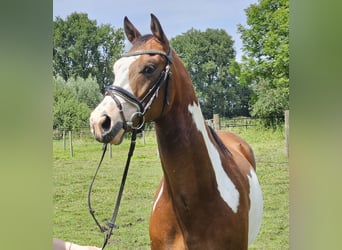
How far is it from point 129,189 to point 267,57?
72 cm

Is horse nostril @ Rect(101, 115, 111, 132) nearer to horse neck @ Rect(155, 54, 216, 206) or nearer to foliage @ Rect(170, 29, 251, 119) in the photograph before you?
horse neck @ Rect(155, 54, 216, 206)

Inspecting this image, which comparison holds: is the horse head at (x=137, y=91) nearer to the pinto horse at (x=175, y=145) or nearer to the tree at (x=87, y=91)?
the pinto horse at (x=175, y=145)

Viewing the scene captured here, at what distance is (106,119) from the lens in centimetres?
73

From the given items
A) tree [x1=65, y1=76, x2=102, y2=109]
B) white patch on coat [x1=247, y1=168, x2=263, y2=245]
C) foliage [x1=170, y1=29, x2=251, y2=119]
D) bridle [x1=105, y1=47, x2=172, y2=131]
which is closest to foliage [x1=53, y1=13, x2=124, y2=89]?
tree [x1=65, y1=76, x2=102, y2=109]

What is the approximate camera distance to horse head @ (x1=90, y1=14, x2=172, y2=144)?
0.73 meters

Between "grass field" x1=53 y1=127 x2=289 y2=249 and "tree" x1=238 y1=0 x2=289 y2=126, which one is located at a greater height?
"tree" x1=238 y1=0 x2=289 y2=126

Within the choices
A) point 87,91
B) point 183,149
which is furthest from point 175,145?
point 87,91

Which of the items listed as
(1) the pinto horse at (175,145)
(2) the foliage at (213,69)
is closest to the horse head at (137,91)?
(1) the pinto horse at (175,145)

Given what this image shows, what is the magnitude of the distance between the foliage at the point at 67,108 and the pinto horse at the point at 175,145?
497 millimetres

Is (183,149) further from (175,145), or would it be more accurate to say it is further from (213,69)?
(213,69)

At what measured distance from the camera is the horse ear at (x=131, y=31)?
86 centimetres
